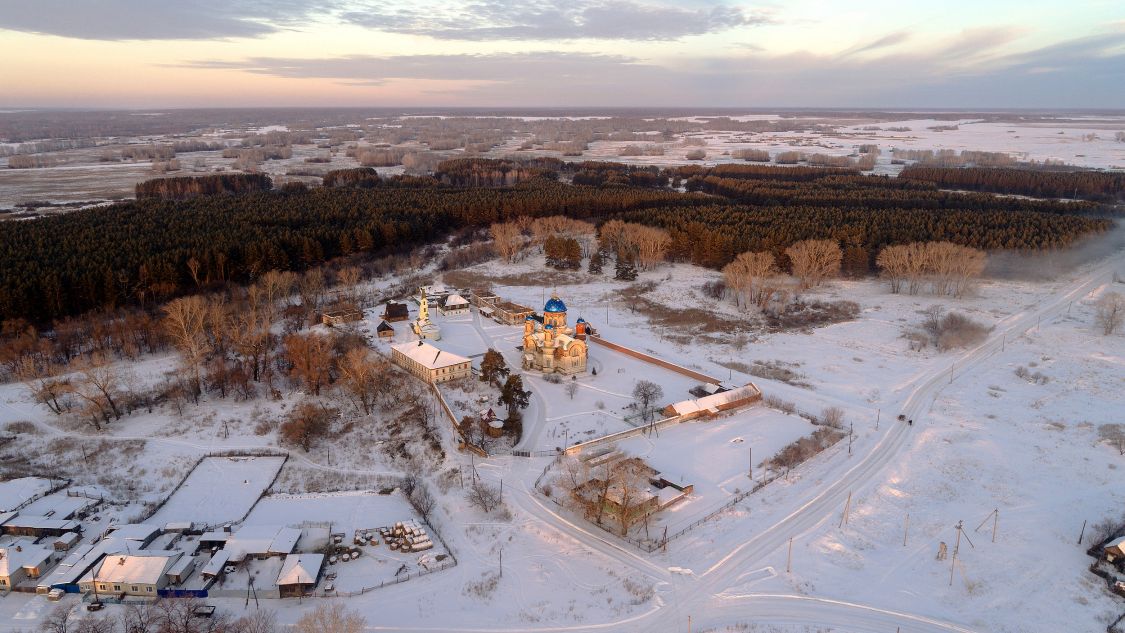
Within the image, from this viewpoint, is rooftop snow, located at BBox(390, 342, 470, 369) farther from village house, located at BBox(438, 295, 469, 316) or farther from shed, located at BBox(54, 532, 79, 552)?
shed, located at BBox(54, 532, 79, 552)

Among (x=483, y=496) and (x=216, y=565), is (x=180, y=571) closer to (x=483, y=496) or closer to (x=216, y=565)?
(x=216, y=565)

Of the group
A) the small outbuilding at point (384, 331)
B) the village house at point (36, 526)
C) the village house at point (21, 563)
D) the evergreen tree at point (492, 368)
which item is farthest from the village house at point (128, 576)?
the small outbuilding at point (384, 331)

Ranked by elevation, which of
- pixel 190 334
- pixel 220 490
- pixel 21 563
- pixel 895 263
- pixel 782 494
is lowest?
pixel 220 490

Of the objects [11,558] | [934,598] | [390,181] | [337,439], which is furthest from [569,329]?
[390,181]

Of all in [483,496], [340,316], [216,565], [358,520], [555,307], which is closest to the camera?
[216,565]

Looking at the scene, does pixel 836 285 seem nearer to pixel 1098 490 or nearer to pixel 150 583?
pixel 1098 490

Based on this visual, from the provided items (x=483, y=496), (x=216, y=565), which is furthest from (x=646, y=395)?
(x=216, y=565)
